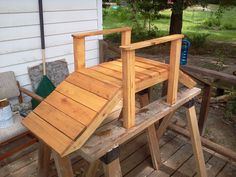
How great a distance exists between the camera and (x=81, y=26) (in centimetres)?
438

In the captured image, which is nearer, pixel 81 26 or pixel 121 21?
pixel 81 26

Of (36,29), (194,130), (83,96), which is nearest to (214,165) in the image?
(194,130)

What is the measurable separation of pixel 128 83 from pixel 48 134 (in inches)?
25.4

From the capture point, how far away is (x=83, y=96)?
191 centimetres

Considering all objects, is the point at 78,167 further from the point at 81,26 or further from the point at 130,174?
the point at 81,26

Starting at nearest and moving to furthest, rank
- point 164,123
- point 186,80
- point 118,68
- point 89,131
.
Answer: point 89,131, point 118,68, point 186,80, point 164,123

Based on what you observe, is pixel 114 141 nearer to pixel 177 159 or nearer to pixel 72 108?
pixel 72 108

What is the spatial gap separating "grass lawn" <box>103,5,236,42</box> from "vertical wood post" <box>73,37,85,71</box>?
1068 centimetres

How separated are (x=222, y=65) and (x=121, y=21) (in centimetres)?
952

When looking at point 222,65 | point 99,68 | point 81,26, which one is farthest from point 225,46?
point 99,68

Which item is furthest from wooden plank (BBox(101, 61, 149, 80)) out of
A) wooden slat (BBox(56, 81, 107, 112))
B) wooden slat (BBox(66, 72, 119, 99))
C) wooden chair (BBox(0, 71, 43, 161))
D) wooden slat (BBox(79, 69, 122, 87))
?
wooden chair (BBox(0, 71, 43, 161))

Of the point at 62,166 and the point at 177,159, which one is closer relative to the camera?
the point at 62,166

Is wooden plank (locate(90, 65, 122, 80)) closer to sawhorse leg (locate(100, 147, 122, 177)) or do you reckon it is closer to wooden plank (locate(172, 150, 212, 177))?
sawhorse leg (locate(100, 147, 122, 177))

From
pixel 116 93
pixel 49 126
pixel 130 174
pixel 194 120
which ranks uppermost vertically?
pixel 116 93
